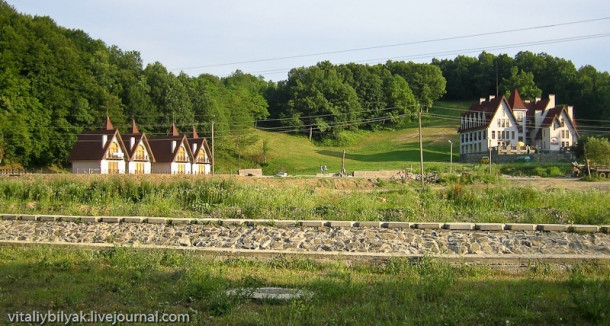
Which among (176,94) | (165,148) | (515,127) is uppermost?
(176,94)

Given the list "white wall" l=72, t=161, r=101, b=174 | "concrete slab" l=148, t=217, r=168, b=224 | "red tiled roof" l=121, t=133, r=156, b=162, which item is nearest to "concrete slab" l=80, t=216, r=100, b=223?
"concrete slab" l=148, t=217, r=168, b=224

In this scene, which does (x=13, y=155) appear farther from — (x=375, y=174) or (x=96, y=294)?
(x=96, y=294)

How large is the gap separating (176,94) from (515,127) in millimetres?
51591

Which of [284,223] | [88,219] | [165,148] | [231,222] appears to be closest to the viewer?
[284,223]

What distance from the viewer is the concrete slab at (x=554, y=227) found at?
15789mm

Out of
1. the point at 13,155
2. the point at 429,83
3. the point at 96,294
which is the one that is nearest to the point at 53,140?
the point at 13,155

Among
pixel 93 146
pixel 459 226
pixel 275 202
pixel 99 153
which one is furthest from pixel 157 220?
pixel 93 146

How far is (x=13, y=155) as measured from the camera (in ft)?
211

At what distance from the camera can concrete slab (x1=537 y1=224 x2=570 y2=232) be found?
15789mm

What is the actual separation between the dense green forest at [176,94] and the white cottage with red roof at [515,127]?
12556 millimetres

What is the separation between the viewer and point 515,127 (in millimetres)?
78562

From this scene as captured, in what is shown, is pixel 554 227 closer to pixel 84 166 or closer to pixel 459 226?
pixel 459 226

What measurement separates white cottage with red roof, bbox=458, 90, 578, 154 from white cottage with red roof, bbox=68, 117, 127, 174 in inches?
1930

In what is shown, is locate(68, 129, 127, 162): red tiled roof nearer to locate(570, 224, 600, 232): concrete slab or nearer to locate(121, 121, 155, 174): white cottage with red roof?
locate(121, 121, 155, 174): white cottage with red roof
